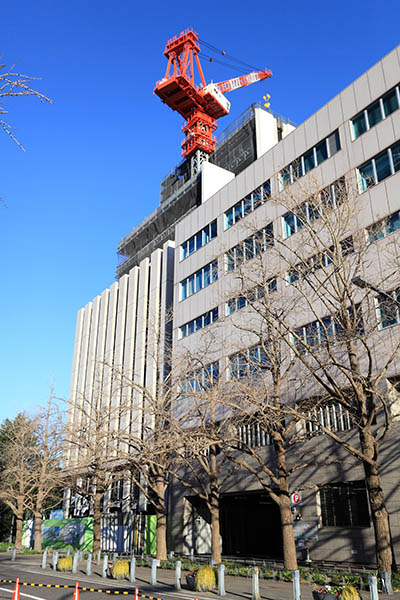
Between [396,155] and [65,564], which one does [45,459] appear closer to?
[65,564]

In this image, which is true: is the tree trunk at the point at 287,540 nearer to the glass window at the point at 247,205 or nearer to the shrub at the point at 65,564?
the shrub at the point at 65,564

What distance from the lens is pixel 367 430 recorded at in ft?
53.2

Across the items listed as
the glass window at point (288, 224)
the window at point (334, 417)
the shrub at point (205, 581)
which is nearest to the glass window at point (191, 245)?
the glass window at point (288, 224)

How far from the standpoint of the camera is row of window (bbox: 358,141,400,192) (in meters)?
24.8

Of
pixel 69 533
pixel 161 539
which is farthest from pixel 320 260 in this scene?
pixel 69 533

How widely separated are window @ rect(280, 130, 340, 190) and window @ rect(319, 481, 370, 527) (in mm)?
16067

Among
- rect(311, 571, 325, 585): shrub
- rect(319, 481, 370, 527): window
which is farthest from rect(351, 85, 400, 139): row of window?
rect(311, 571, 325, 585): shrub

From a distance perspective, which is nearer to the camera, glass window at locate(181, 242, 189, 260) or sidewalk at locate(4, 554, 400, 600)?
sidewalk at locate(4, 554, 400, 600)

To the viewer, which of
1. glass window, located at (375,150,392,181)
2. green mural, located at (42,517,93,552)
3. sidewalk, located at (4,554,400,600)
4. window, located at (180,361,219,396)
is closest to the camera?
sidewalk, located at (4,554,400,600)

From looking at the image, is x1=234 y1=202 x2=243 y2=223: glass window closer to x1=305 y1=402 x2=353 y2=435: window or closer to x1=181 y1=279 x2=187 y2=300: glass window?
x1=181 y1=279 x2=187 y2=300: glass window

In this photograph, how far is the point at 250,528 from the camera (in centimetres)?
3841

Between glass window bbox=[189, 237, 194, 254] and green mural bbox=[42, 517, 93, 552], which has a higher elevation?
glass window bbox=[189, 237, 194, 254]

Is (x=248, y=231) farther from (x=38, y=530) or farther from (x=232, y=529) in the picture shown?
(x=38, y=530)

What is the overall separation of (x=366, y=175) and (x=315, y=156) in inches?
170
